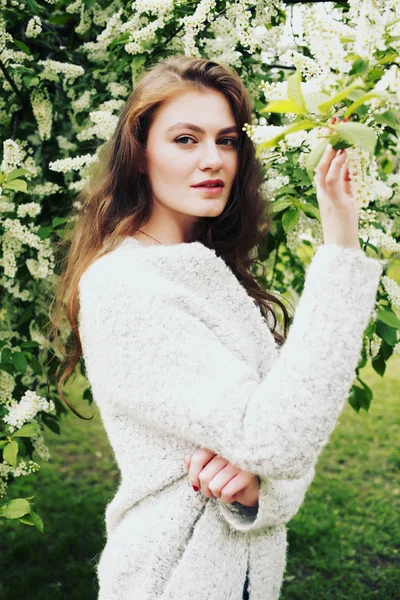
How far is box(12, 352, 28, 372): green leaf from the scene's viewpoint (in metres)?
2.49

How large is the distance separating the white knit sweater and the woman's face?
12 centimetres

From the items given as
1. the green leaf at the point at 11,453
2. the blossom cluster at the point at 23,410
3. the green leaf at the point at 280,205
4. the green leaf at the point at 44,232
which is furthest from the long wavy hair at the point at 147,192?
the green leaf at the point at 44,232

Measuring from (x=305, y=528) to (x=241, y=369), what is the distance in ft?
11.0

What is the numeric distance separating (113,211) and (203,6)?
0.80 meters

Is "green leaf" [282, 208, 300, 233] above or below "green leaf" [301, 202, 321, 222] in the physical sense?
below

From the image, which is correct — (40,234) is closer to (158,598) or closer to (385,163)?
(158,598)

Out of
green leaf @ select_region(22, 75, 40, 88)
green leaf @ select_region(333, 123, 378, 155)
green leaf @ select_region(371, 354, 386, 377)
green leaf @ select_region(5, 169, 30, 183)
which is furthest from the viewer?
green leaf @ select_region(371, 354, 386, 377)

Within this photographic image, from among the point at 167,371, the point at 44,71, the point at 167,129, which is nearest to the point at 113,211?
the point at 167,129

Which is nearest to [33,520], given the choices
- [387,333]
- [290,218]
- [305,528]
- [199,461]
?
[199,461]

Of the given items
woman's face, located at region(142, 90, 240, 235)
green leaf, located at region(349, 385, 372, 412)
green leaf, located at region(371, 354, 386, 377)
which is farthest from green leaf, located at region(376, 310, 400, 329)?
woman's face, located at region(142, 90, 240, 235)

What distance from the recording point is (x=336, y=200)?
1107 mm

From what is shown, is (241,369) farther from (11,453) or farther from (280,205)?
(11,453)

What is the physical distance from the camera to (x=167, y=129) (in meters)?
1.53

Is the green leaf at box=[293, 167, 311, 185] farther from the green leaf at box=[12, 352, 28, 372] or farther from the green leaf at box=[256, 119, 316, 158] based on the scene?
the green leaf at box=[12, 352, 28, 372]
